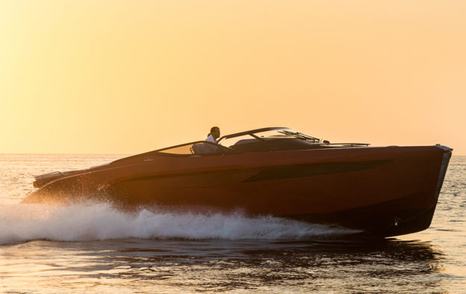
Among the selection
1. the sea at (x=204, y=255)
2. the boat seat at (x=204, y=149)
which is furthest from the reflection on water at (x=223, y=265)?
the boat seat at (x=204, y=149)

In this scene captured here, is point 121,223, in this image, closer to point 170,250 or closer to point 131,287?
point 170,250

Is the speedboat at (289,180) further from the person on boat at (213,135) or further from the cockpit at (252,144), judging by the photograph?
the person on boat at (213,135)

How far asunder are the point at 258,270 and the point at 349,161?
175 inches

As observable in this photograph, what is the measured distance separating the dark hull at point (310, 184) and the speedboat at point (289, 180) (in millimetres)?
18

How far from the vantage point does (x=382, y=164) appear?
57.5 ft

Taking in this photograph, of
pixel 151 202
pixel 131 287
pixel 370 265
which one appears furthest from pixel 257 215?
pixel 131 287

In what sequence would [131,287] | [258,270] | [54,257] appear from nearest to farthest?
[131,287] < [258,270] < [54,257]

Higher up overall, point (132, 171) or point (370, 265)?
point (132, 171)

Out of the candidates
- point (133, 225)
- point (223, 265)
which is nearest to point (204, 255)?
point (223, 265)

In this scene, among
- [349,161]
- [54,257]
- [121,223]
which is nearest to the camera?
[54,257]

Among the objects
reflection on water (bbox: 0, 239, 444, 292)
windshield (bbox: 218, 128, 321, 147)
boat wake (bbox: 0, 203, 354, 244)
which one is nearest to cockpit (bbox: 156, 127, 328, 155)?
windshield (bbox: 218, 128, 321, 147)

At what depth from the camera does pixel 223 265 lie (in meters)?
14.2

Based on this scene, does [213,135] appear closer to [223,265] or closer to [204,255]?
[204,255]

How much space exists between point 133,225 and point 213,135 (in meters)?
2.31
